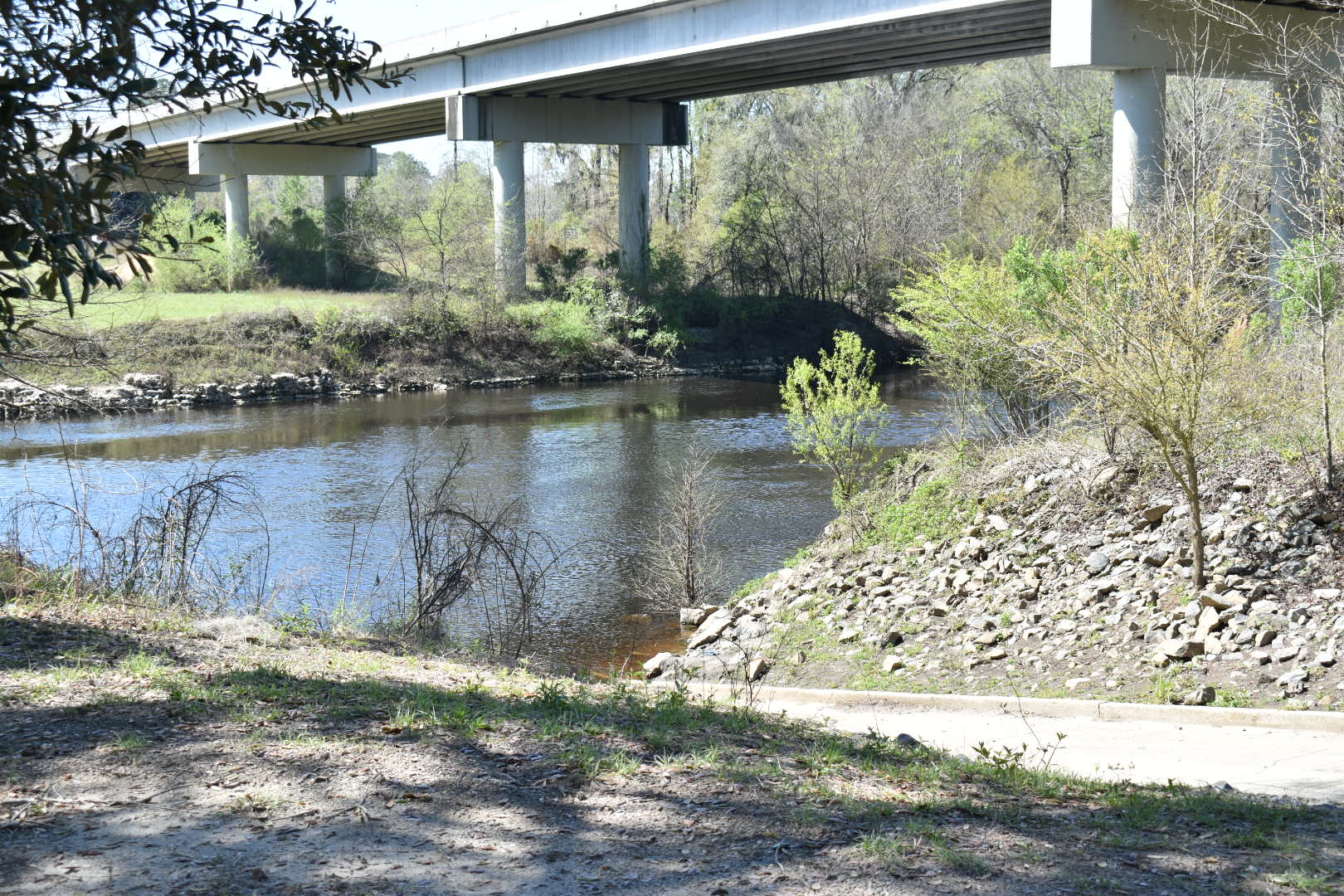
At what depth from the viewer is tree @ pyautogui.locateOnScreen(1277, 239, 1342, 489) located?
11.4 metres

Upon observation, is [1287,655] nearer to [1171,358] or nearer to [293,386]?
[1171,358]

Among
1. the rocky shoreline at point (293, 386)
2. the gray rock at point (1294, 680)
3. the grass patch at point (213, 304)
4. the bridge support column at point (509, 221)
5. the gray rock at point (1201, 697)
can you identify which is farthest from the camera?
the bridge support column at point (509, 221)

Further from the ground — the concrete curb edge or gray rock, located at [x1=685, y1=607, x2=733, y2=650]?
the concrete curb edge

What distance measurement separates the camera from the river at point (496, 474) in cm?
1552

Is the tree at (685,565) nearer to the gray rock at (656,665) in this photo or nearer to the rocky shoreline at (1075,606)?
the rocky shoreline at (1075,606)

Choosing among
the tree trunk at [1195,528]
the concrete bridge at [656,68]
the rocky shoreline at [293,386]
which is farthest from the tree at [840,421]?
the rocky shoreline at [293,386]

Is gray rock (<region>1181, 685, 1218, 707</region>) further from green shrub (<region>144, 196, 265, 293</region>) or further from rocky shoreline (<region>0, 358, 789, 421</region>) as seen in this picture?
green shrub (<region>144, 196, 265, 293</region>)

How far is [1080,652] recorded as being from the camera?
11.1 m

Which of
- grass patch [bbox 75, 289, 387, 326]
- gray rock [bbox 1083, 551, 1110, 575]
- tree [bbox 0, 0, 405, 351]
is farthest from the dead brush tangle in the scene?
grass patch [bbox 75, 289, 387, 326]

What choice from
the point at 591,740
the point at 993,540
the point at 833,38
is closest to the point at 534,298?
the point at 833,38

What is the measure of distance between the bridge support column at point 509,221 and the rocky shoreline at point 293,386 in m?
4.07

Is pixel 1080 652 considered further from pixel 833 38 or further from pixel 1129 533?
pixel 833 38

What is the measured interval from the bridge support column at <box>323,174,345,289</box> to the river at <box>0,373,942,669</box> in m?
21.9

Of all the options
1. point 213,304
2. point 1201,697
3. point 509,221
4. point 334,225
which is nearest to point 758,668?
point 1201,697
